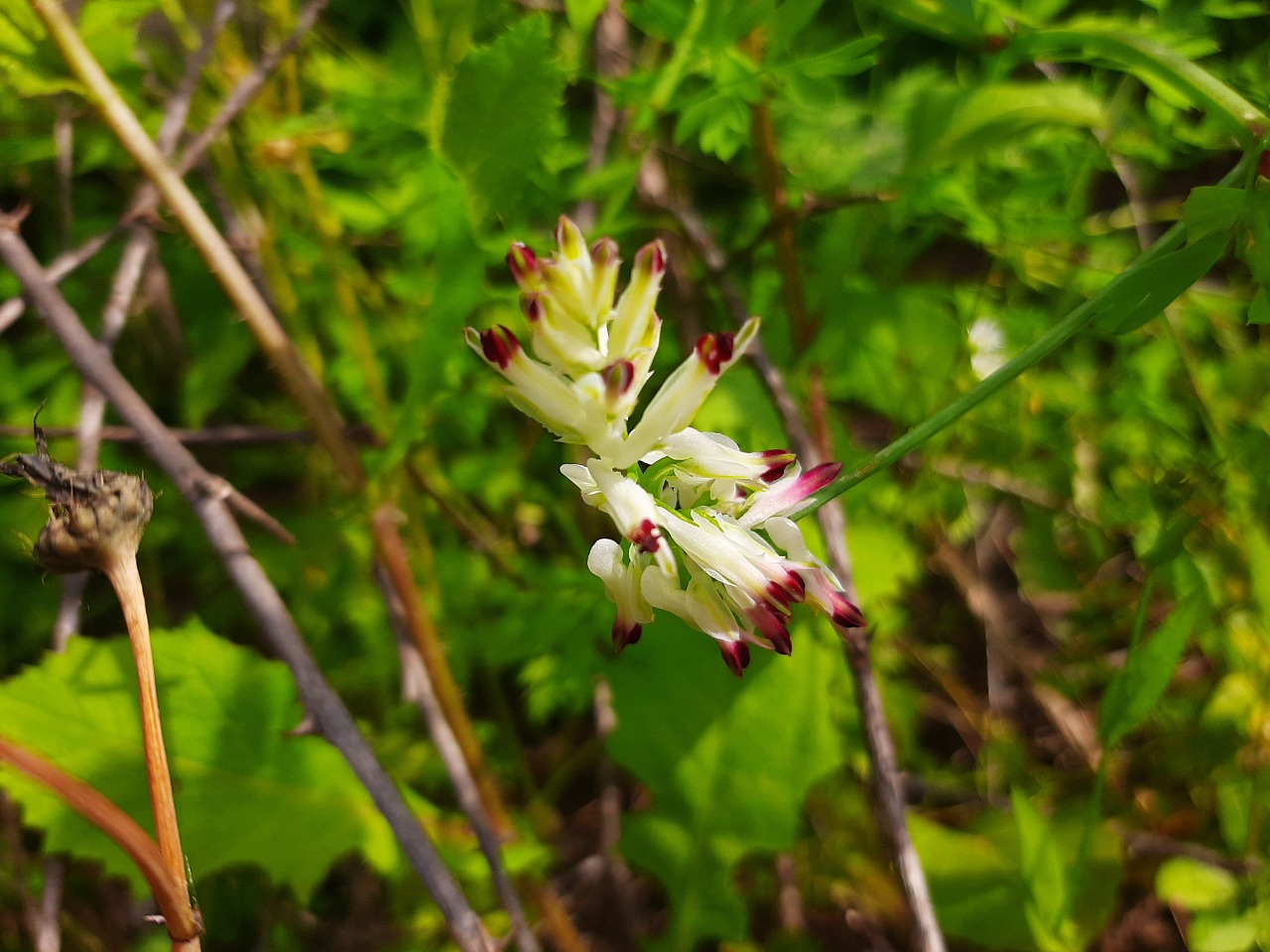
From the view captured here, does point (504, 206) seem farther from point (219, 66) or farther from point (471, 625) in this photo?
point (471, 625)

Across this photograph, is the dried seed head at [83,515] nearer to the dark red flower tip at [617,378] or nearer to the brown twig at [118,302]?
the dark red flower tip at [617,378]

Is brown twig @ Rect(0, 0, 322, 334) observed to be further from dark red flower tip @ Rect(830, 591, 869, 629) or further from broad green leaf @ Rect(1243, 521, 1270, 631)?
broad green leaf @ Rect(1243, 521, 1270, 631)

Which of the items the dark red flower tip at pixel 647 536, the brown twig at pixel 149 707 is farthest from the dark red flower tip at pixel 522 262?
the brown twig at pixel 149 707

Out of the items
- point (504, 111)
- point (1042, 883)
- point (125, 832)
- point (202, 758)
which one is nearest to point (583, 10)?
point (504, 111)

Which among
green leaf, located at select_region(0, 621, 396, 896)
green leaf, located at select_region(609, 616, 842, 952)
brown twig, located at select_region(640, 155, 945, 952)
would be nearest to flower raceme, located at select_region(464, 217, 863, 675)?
brown twig, located at select_region(640, 155, 945, 952)

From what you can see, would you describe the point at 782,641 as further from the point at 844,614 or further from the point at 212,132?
the point at 212,132

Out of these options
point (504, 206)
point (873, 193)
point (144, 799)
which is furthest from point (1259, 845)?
point (144, 799)
